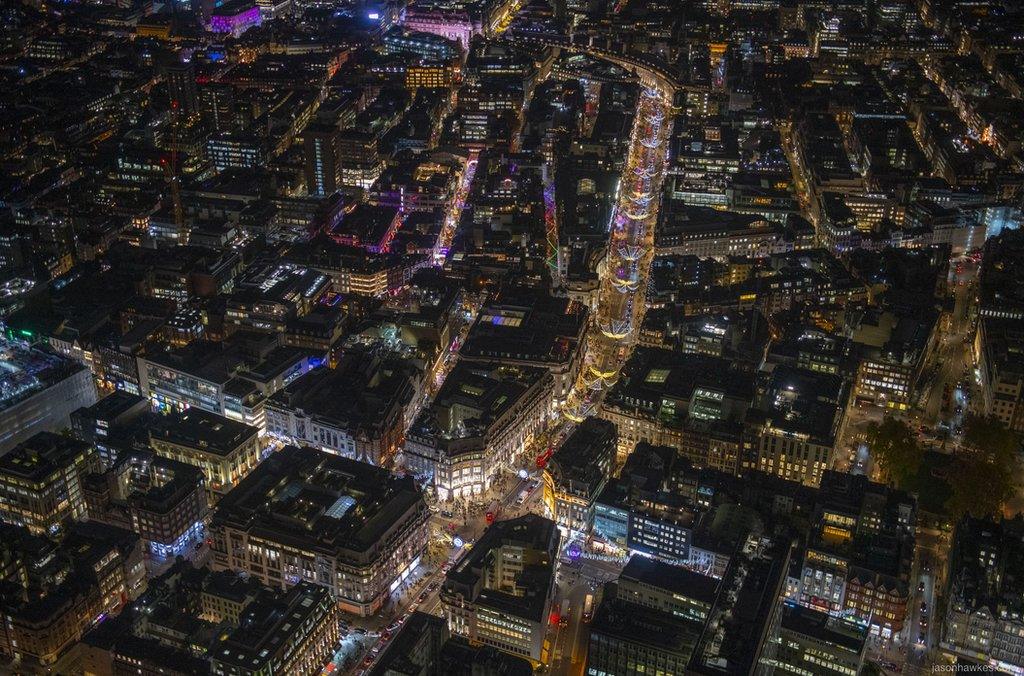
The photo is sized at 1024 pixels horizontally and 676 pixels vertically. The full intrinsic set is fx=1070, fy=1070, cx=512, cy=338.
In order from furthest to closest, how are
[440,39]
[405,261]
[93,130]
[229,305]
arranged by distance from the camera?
1. [440,39]
2. [93,130]
3. [405,261]
4. [229,305]

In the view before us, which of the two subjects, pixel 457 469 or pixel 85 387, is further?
pixel 85 387

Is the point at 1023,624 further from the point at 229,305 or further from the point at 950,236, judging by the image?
the point at 229,305

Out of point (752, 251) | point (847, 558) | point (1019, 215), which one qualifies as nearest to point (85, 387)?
point (847, 558)

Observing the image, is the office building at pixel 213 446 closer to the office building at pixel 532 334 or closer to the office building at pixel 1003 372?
the office building at pixel 532 334

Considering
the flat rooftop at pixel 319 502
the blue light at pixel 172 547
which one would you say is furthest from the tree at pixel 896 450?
the blue light at pixel 172 547

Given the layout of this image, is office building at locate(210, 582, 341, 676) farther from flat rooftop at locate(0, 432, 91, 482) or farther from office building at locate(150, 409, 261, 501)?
flat rooftop at locate(0, 432, 91, 482)

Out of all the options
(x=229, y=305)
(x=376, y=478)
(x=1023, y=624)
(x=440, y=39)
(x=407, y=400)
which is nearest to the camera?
(x=1023, y=624)

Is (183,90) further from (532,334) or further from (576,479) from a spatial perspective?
(576,479)
